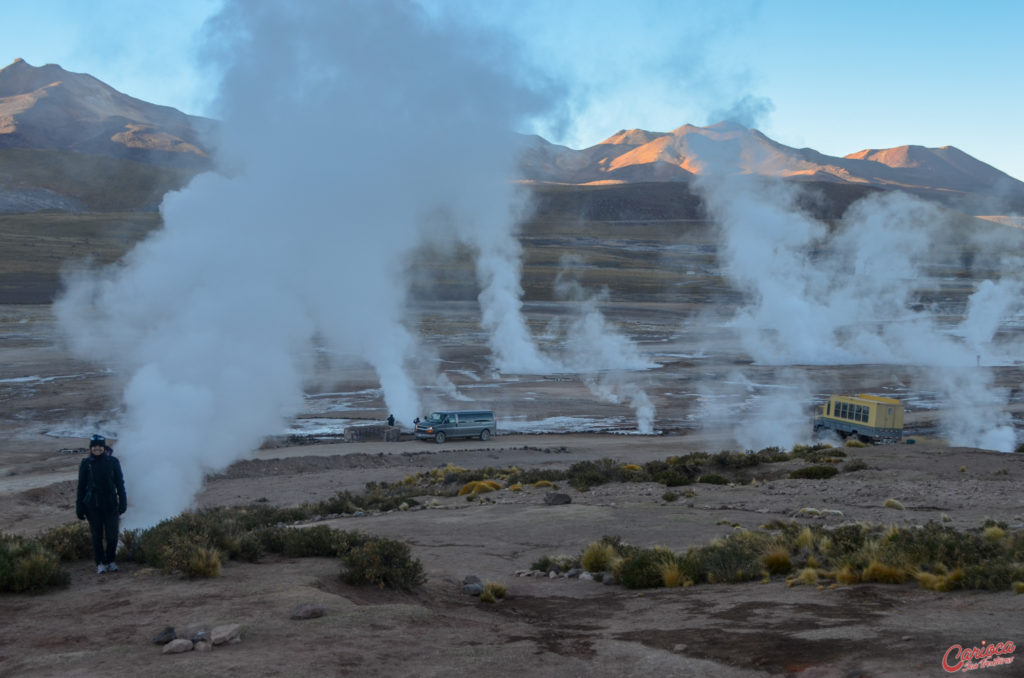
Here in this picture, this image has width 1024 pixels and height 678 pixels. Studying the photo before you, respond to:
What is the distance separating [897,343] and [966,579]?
79.6m

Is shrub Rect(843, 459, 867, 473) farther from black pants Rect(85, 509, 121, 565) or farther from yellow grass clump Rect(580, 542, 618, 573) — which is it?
black pants Rect(85, 509, 121, 565)

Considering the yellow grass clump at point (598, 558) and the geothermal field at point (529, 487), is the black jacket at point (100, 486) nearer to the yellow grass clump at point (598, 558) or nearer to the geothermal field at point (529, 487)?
the geothermal field at point (529, 487)

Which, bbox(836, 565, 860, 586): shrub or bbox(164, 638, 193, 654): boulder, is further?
bbox(836, 565, 860, 586): shrub

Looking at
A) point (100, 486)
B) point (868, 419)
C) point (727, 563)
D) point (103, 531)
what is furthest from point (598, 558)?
point (868, 419)

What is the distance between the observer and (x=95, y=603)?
10016 millimetres

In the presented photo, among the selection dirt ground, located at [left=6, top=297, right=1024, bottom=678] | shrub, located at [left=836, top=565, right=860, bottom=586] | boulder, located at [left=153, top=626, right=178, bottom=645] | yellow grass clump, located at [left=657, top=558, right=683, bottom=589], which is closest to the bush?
dirt ground, located at [left=6, top=297, right=1024, bottom=678]

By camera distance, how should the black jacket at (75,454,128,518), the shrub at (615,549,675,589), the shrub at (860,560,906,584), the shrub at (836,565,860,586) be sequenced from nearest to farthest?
the shrub at (860,560,906,584)
the shrub at (836,565,860,586)
the black jacket at (75,454,128,518)
the shrub at (615,549,675,589)

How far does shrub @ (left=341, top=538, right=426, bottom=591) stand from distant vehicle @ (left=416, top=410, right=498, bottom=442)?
29648mm

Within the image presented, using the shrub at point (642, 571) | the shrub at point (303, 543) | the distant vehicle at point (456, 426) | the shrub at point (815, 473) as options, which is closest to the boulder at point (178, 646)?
the shrub at point (303, 543)

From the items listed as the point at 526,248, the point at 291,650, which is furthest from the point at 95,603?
the point at 526,248

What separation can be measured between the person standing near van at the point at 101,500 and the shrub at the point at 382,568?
3.21m

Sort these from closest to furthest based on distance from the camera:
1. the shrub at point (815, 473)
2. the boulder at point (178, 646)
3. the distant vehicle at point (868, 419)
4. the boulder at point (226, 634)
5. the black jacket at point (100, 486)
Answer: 1. the boulder at point (178, 646)
2. the boulder at point (226, 634)
3. the black jacket at point (100, 486)
4. the shrub at point (815, 473)
5. the distant vehicle at point (868, 419)

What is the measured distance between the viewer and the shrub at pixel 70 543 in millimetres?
12227

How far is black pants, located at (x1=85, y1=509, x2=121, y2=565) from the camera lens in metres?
11.4
